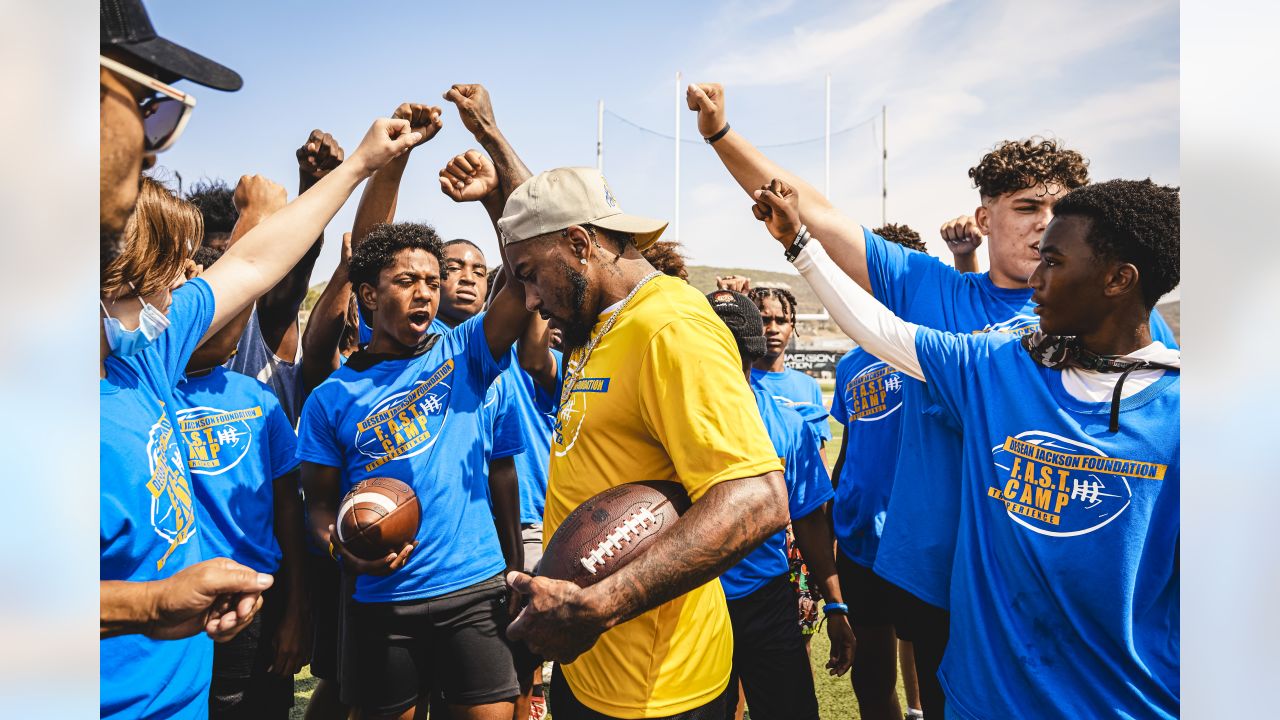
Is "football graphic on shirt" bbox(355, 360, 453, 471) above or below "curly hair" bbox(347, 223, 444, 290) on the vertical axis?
below

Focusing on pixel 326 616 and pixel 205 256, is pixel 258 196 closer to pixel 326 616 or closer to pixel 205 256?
pixel 205 256

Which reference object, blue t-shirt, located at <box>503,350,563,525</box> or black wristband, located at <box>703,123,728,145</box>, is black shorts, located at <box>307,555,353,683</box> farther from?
black wristband, located at <box>703,123,728,145</box>

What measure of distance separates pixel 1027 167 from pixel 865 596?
222cm

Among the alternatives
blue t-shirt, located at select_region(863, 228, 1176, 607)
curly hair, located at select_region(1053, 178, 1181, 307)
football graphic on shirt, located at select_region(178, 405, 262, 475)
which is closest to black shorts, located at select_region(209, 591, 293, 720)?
football graphic on shirt, located at select_region(178, 405, 262, 475)

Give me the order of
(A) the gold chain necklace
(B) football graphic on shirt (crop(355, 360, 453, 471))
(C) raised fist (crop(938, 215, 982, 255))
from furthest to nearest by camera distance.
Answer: (C) raised fist (crop(938, 215, 982, 255)), (B) football graphic on shirt (crop(355, 360, 453, 471)), (A) the gold chain necklace

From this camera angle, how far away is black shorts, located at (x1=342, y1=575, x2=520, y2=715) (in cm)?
314

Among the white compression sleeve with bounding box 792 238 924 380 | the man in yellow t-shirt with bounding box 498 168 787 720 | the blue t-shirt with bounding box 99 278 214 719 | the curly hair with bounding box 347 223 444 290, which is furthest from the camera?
the curly hair with bounding box 347 223 444 290

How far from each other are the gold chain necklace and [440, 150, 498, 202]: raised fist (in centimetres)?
120

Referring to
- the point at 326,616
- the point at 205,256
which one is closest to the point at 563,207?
the point at 205,256

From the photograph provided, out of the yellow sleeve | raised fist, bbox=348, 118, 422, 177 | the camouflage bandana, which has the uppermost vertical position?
raised fist, bbox=348, 118, 422, 177

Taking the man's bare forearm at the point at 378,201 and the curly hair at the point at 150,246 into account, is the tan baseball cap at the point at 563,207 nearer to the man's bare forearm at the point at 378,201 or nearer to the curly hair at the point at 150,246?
the curly hair at the point at 150,246

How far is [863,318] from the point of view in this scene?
2.36 m
